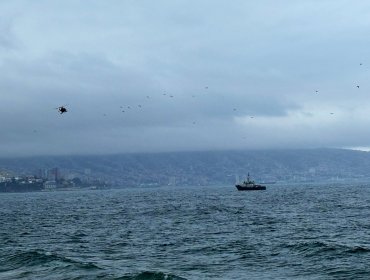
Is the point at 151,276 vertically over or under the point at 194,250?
over

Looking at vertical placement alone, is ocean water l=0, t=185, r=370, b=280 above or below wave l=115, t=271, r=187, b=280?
below

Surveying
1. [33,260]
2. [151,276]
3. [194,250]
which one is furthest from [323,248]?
[33,260]

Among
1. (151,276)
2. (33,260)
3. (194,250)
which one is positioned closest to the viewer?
(151,276)

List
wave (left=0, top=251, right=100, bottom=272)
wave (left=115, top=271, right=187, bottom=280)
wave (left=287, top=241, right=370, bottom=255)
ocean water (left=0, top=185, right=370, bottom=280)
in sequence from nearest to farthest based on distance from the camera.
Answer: wave (left=115, top=271, right=187, bottom=280)
ocean water (left=0, top=185, right=370, bottom=280)
wave (left=0, top=251, right=100, bottom=272)
wave (left=287, top=241, right=370, bottom=255)

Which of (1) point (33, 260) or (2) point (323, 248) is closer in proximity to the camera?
(1) point (33, 260)

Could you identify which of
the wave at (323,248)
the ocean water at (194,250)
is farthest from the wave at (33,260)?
the wave at (323,248)

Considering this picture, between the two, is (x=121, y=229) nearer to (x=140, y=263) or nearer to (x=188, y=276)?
(x=140, y=263)

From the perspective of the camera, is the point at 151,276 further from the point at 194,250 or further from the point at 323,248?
the point at 323,248

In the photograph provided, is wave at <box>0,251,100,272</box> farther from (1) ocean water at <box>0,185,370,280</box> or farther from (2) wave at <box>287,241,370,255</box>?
(2) wave at <box>287,241,370,255</box>

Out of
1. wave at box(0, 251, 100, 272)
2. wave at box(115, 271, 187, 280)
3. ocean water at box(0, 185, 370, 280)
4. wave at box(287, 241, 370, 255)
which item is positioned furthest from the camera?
wave at box(287, 241, 370, 255)

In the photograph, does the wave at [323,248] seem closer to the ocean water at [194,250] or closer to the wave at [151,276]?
the ocean water at [194,250]

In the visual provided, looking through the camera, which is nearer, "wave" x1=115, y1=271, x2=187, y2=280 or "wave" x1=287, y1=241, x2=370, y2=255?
"wave" x1=115, y1=271, x2=187, y2=280

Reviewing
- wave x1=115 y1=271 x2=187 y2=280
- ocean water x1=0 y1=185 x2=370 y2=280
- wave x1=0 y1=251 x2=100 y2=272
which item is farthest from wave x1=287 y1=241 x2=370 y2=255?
wave x1=0 y1=251 x2=100 y2=272

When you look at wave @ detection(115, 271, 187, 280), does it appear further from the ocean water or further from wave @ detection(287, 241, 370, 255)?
wave @ detection(287, 241, 370, 255)
